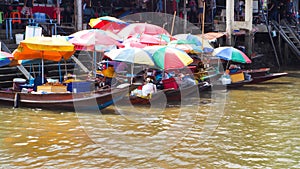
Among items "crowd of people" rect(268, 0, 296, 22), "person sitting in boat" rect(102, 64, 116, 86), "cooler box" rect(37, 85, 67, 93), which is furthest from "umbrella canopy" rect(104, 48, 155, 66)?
"crowd of people" rect(268, 0, 296, 22)

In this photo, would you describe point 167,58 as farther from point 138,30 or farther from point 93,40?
point 138,30

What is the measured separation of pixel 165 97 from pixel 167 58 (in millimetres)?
1090

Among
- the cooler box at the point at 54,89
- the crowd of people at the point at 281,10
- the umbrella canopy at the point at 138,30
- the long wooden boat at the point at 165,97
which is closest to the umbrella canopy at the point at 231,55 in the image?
the long wooden boat at the point at 165,97

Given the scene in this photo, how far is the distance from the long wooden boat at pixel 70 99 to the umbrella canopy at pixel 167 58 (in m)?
1.39

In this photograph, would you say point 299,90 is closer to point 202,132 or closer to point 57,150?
point 202,132

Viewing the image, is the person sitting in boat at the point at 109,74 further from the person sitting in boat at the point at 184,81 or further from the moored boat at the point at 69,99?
the person sitting in boat at the point at 184,81

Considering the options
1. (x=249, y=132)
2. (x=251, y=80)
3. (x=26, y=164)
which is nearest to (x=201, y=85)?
(x=251, y=80)

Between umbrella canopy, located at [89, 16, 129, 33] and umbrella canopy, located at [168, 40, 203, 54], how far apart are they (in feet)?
6.55

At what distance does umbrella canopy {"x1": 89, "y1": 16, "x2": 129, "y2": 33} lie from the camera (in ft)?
48.5

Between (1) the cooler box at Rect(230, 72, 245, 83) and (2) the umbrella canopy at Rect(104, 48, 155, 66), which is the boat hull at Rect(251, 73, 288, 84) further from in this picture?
(2) the umbrella canopy at Rect(104, 48, 155, 66)

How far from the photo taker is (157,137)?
847 centimetres

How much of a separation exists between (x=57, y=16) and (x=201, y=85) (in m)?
6.32

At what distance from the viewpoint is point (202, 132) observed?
29.3ft

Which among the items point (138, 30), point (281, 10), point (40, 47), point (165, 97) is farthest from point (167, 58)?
point (281, 10)
